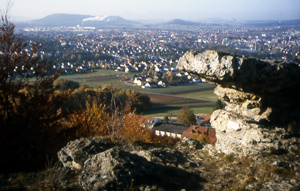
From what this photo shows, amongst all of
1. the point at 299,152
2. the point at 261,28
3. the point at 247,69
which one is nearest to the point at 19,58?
the point at 247,69

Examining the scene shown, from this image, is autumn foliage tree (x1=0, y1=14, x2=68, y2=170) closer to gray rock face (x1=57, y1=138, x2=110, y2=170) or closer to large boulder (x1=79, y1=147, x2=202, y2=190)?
gray rock face (x1=57, y1=138, x2=110, y2=170)

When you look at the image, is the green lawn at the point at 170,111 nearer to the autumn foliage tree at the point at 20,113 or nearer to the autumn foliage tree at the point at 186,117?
the autumn foliage tree at the point at 186,117

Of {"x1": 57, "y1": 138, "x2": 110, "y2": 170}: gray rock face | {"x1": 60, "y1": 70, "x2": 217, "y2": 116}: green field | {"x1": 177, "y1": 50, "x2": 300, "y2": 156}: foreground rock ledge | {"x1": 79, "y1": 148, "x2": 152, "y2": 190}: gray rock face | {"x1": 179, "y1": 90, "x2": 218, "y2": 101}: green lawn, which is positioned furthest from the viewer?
{"x1": 179, "y1": 90, "x2": 218, "y2": 101}: green lawn

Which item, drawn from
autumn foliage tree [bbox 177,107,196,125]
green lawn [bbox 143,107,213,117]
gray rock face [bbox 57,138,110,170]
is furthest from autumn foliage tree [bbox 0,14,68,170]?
green lawn [bbox 143,107,213,117]

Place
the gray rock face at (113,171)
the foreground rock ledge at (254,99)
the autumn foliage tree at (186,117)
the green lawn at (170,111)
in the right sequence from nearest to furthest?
the gray rock face at (113,171) → the foreground rock ledge at (254,99) → the autumn foliage tree at (186,117) → the green lawn at (170,111)

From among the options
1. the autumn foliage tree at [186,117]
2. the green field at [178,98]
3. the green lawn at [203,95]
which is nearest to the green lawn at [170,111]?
the green field at [178,98]
